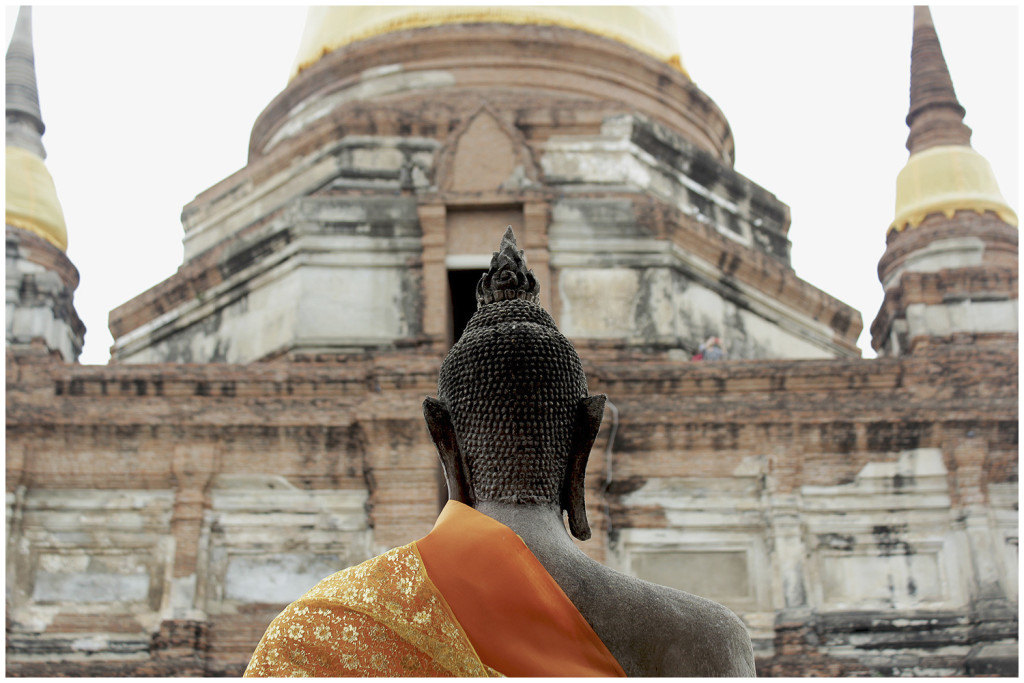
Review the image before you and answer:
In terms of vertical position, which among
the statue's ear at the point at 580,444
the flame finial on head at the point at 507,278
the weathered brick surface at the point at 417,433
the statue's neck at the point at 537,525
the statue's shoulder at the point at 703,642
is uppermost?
the weathered brick surface at the point at 417,433

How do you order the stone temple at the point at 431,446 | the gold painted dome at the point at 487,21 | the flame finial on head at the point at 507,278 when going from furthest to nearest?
the gold painted dome at the point at 487,21 < the stone temple at the point at 431,446 < the flame finial on head at the point at 507,278

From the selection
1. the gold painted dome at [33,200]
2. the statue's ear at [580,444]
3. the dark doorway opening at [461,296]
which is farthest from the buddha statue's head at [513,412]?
the gold painted dome at [33,200]

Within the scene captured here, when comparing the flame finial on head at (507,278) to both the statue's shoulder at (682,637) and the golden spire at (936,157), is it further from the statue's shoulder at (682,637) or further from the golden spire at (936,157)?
the golden spire at (936,157)

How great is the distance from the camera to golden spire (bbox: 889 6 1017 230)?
580 inches

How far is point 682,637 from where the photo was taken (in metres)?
2.48

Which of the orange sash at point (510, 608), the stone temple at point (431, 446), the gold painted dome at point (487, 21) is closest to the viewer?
the orange sash at point (510, 608)

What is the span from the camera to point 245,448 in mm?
11031

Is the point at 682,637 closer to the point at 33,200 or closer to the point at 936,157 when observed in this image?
the point at 936,157

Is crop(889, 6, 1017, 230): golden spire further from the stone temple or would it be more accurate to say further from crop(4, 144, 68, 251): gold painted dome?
crop(4, 144, 68, 251): gold painted dome

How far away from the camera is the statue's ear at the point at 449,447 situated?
2.88m

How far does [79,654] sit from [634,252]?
247 inches

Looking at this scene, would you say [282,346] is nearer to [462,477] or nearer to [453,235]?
[453,235]

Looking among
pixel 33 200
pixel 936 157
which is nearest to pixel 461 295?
pixel 33 200

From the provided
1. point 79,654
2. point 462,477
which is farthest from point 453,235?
point 462,477
